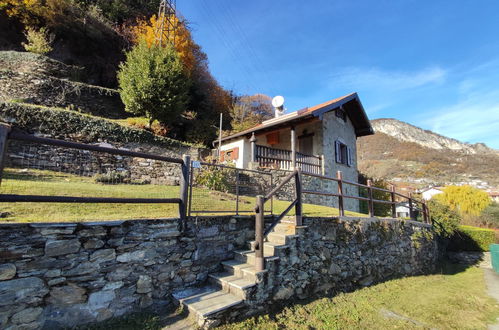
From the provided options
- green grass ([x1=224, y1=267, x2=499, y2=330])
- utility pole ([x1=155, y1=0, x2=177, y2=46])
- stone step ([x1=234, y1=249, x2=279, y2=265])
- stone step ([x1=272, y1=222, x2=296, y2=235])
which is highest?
utility pole ([x1=155, y1=0, x2=177, y2=46])

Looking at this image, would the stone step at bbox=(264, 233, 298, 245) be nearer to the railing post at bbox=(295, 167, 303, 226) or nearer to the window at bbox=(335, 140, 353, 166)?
the railing post at bbox=(295, 167, 303, 226)

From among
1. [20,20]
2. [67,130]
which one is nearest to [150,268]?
[67,130]

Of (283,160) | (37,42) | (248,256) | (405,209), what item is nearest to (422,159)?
(405,209)

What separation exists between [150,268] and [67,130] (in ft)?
28.0

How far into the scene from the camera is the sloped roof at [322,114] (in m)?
11.1

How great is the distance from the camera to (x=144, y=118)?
1374 centimetres

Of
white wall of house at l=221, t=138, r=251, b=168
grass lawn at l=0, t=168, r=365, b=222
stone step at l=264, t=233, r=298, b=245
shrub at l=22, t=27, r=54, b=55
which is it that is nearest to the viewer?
grass lawn at l=0, t=168, r=365, b=222

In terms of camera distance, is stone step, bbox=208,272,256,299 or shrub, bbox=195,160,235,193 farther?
shrub, bbox=195,160,235,193

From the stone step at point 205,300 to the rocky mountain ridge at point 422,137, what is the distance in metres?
63.0

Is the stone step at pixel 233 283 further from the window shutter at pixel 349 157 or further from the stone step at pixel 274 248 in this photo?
the window shutter at pixel 349 157

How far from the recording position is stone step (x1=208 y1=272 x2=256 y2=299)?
132 inches

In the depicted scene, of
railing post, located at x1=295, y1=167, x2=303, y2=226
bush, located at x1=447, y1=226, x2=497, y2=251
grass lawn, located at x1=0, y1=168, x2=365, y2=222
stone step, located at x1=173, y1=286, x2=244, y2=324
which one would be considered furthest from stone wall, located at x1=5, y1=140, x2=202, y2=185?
bush, located at x1=447, y1=226, x2=497, y2=251

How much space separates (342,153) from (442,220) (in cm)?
583

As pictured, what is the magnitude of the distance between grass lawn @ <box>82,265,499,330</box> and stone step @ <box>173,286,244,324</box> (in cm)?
26
